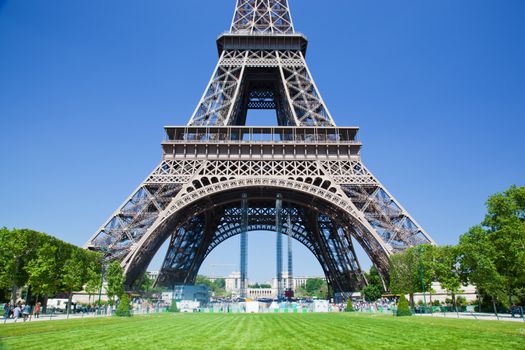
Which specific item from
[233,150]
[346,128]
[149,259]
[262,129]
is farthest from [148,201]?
[346,128]

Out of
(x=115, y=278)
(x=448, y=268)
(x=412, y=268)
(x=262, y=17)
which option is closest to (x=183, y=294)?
(x=115, y=278)

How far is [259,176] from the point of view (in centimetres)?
3662

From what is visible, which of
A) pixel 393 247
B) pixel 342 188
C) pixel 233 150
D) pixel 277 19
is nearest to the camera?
pixel 393 247

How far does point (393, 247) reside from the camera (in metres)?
33.1

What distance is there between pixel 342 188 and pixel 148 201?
18389 mm

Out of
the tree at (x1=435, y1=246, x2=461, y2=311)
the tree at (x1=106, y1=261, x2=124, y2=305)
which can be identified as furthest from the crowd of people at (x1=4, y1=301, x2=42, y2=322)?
the tree at (x1=435, y1=246, x2=461, y2=311)

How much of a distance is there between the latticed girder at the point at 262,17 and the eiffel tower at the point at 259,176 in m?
0.17

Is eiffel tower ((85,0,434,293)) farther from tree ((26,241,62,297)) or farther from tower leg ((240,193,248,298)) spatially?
tree ((26,241,62,297))

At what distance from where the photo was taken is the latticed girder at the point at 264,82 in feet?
135

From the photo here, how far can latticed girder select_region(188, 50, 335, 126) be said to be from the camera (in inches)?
1614

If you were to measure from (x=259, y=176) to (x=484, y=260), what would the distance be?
20.2m

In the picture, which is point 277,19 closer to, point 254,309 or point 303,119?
point 303,119

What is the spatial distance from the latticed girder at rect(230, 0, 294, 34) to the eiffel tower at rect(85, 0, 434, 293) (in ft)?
0.57

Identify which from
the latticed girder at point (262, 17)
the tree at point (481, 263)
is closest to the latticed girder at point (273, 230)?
the tree at point (481, 263)
